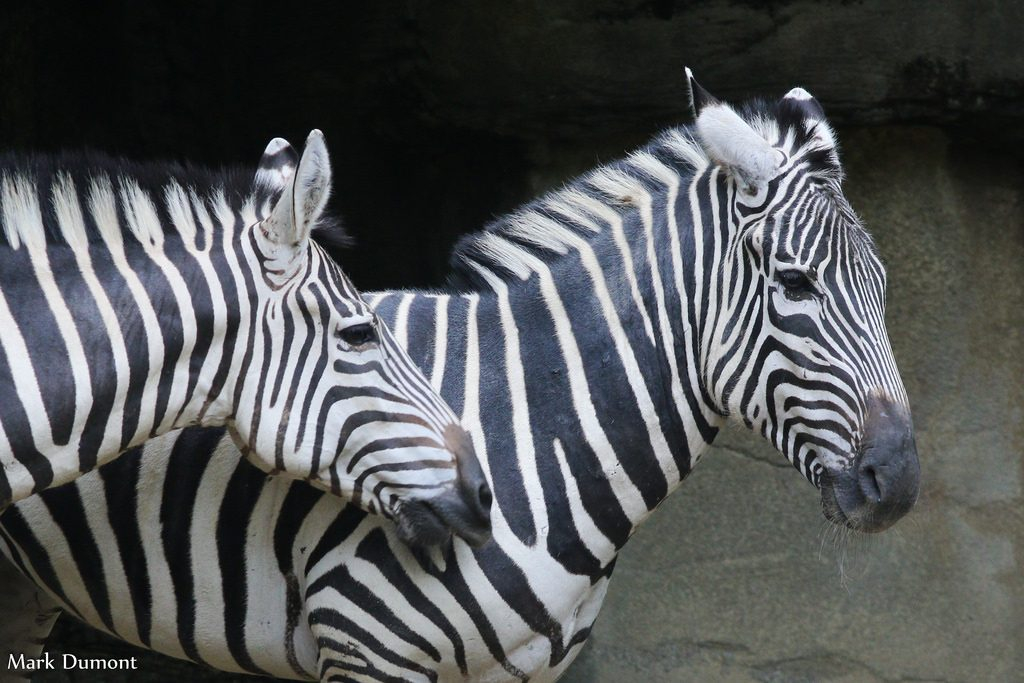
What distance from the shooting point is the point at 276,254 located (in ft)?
10.9

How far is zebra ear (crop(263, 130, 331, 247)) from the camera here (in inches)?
127

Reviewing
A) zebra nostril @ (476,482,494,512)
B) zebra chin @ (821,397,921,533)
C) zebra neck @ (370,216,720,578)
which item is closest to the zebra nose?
zebra chin @ (821,397,921,533)

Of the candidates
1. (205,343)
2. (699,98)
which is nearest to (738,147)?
(699,98)

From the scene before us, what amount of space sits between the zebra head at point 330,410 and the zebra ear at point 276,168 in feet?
0.76

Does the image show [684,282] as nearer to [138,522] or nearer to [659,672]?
[138,522]

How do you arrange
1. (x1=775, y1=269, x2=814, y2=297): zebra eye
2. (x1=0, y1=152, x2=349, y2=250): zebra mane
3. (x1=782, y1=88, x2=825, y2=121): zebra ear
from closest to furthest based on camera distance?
(x1=0, y1=152, x2=349, y2=250): zebra mane < (x1=775, y1=269, x2=814, y2=297): zebra eye < (x1=782, y1=88, x2=825, y2=121): zebra ear

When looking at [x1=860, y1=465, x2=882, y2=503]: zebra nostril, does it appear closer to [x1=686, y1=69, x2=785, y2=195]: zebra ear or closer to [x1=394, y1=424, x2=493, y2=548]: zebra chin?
[x1=686, y1=69, x2=785, y2=195]: zebra ear

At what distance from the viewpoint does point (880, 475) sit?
3455 millimetres

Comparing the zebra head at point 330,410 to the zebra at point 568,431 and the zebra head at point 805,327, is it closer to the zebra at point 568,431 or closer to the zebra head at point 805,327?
the zebra at point 568,431

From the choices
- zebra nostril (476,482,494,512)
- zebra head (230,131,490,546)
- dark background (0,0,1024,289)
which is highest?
dark background (0,0,1024,289)

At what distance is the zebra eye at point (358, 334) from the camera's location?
336 cm

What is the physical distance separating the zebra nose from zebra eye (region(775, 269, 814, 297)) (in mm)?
401

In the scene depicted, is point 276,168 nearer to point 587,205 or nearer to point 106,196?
point 106,196

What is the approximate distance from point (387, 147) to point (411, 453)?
150 inches
